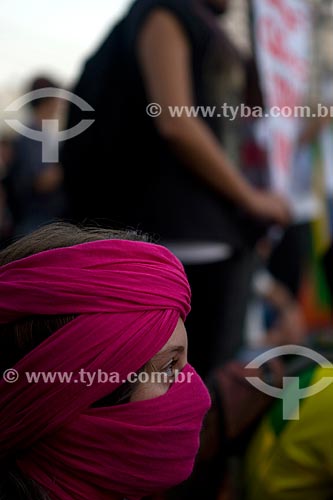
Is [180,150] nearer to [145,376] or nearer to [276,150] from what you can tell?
[276,150]

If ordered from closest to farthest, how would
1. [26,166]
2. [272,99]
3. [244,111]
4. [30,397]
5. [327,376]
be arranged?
[30,397] < [327,376] < [244,111] < [272,99] < [26,166]

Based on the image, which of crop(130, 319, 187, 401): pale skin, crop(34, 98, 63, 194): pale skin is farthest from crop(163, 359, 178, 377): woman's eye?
crop(34, 98, 63, 194): pale skin

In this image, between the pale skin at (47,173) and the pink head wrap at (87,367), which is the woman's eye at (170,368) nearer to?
the pink head wrap at (87,367)

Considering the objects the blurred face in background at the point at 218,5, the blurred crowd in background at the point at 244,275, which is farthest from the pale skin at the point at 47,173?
the blurred face in background at the point at 218,5

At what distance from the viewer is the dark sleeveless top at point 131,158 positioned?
228 centimetres

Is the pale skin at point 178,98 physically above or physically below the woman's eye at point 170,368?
→ above

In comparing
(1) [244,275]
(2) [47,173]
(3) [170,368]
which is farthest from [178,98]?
(2) [47,173]

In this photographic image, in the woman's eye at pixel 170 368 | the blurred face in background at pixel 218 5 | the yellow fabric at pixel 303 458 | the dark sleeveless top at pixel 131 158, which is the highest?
the blurred face in background at pixel 218 5

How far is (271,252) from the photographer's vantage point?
381 centimetres

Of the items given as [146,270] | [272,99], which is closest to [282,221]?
[272,99]

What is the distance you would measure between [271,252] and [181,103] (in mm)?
1703

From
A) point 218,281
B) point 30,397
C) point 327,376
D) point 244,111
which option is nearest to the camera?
point 30,397

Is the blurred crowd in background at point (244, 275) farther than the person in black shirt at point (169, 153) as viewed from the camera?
No

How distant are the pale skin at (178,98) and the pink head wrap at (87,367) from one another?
1.01 metres
